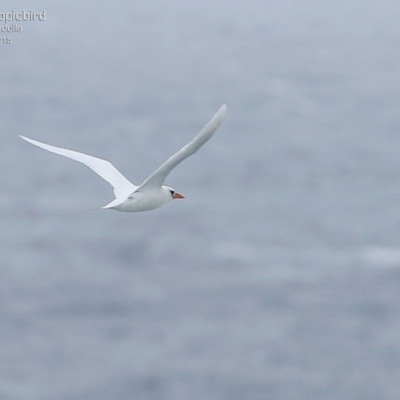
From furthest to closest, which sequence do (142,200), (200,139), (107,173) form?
(107,173), (142,200), (200,139)

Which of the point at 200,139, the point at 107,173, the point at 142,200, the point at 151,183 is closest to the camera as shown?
the point at 200,139

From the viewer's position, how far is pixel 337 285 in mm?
170500

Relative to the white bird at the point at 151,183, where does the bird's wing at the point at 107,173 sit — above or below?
above

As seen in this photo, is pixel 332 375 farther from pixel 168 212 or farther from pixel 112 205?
pixel 112 205

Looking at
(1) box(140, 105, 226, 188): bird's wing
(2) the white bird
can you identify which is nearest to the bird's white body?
(2) the white bird

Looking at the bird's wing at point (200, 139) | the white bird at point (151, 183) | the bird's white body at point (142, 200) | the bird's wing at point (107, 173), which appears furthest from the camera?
the bird's wing at point (107, 173)

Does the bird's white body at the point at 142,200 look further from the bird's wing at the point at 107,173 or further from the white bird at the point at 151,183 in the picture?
the bird's wing at the point at 107,173

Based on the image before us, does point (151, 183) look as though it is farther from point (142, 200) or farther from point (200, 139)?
point (200, 139)

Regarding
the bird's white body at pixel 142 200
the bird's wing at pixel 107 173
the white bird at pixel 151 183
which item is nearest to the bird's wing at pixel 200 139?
the white bird at pixel 151 183

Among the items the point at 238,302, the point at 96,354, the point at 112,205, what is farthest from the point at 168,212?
the point at 112,205

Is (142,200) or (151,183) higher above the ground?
(151,183)

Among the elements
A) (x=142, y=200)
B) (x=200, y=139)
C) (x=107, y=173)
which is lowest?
(x=142, y=200)

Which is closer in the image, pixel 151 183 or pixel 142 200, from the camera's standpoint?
pixel 151 183

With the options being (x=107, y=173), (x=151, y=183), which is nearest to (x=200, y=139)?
(x=151, y=183)
